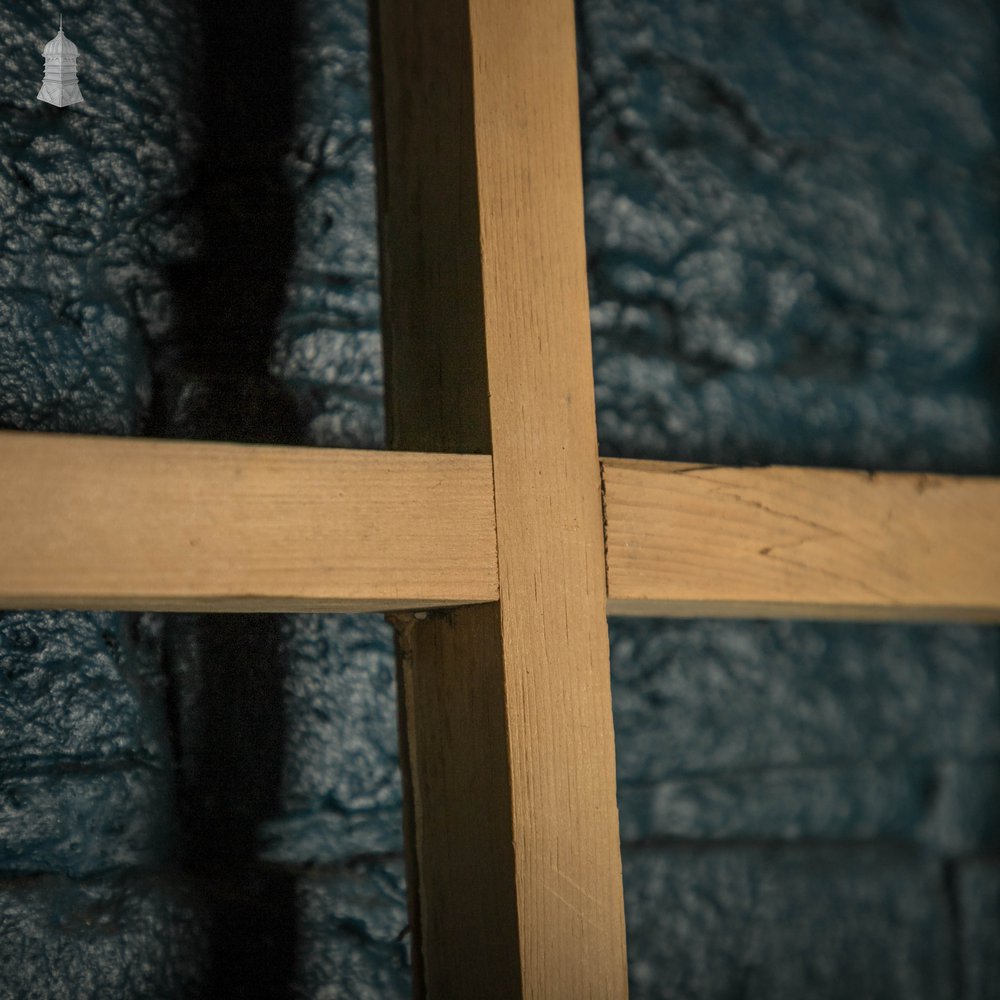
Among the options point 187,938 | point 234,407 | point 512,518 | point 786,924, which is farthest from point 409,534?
point 786,924

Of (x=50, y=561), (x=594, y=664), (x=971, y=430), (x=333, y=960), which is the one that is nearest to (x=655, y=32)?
(x=971, y=430)

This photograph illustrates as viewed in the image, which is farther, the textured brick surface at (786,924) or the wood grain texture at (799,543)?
the textured brick surface at (786,924)

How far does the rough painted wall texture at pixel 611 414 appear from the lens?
99 centimetres

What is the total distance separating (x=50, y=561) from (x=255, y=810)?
0.38m

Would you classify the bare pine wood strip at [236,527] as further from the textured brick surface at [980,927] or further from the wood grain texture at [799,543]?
the textured brick surface at [980,927]

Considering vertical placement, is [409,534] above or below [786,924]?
above

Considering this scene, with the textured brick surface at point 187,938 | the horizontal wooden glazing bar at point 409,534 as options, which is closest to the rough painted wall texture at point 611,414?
the textured brick surface at point 187,938

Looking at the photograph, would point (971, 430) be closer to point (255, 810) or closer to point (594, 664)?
point (594, 664)

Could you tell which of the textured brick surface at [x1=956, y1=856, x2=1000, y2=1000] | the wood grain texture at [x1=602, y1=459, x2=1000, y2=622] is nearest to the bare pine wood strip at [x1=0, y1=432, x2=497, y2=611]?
the wood grain texture at [x1=602, y1=459, x2=1000, y2=622]

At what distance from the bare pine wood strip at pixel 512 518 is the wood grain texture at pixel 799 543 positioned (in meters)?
0.05

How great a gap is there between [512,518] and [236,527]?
0.21 meters

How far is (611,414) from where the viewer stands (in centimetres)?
124

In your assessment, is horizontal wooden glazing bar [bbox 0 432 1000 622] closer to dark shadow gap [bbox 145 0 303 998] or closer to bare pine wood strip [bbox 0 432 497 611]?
bare pine wood strip [bbox 0 432 497 611]

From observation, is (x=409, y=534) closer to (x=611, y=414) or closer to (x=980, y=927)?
(x=611, y=414)
